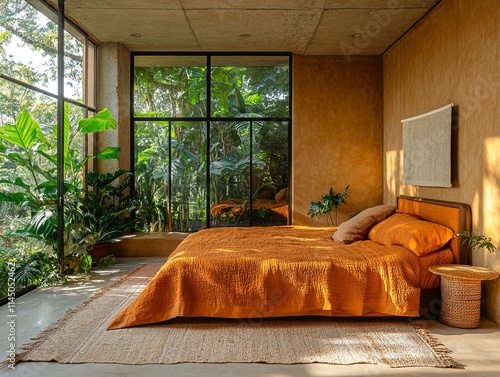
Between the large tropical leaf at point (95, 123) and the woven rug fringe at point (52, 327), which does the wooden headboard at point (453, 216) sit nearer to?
the woven rug fringe at point (52, 327)

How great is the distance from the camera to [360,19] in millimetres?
5062

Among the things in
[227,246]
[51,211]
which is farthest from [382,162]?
[51,211]

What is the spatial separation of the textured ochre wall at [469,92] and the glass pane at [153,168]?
3.33 metres

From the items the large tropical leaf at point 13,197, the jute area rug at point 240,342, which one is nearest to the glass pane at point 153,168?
the large tropical leaf at point 13,197

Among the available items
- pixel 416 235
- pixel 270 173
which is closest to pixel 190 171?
pixel 270 173

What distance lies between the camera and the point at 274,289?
328 centimetres

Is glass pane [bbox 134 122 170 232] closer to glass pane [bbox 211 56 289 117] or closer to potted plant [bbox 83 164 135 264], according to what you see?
potted plant [bbox 83 164 135 264]

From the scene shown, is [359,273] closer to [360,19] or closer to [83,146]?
[360,19]

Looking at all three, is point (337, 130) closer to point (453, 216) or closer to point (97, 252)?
point (453, 216)

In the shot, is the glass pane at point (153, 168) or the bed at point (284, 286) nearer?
the bed at point (284, 286)

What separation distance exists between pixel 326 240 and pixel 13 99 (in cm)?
319

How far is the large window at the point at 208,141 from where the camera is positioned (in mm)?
6535

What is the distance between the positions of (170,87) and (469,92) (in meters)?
4.13

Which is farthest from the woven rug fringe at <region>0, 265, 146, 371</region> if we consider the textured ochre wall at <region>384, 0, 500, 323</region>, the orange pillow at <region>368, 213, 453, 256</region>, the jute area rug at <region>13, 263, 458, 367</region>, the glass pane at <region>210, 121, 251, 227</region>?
the textured ochre wall at <region>384, 0, 500, 323</region>
